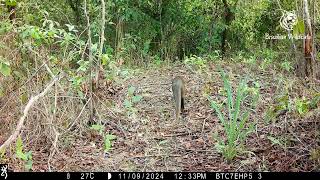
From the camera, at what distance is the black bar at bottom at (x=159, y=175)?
3463 millimetres

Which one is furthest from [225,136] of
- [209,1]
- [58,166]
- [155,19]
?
[209,1]

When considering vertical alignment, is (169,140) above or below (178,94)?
below

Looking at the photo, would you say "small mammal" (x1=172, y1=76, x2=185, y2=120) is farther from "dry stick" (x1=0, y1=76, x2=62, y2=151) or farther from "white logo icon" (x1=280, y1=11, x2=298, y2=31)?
"white logo icon" (x1=280, y1=11, x2=298, y2=31)

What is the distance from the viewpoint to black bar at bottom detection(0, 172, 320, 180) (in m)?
3.46

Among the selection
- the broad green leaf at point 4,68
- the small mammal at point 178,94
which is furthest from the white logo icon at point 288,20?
the broad green leaf at point 4,68

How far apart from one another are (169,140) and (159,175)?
0.76 metres

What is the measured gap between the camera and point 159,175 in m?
3.62

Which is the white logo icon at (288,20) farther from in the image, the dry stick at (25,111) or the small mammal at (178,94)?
the dry stick at (25,111)

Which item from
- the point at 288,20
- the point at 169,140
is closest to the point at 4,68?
the point at 169,140

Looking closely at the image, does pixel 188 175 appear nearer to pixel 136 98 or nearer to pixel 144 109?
pixel 144 109

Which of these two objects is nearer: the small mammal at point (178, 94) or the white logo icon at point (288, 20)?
the small mammal at point (178, 94)

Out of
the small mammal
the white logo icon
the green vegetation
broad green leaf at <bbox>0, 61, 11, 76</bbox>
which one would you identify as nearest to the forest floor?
the green vegetation

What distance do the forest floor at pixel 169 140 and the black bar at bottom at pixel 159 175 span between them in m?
0.14

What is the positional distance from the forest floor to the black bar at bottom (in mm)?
136
